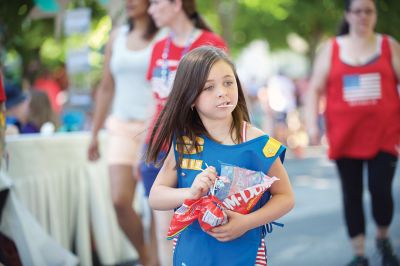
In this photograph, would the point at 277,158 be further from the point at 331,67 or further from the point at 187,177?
the point at 331,67

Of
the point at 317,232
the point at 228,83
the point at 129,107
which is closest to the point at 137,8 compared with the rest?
the point at 129,107

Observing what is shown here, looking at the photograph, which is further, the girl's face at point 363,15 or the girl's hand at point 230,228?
the girl's face at point 363,15

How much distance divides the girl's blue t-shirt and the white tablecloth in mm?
2748

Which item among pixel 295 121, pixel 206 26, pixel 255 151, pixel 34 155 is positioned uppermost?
pixel 206 26

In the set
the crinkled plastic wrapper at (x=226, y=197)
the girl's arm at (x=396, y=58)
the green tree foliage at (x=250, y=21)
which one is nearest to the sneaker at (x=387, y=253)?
the girl's arm at (x=396, y=58)

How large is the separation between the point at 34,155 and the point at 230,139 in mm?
3149

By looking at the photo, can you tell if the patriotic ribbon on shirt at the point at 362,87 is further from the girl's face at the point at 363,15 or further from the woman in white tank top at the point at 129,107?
the woman in white tank top at the point at 129,107

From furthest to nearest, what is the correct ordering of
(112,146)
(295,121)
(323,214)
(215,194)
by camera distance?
(295,121) < (323,214) < (112,146) < (215,194)

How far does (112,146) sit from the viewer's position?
17.8ft

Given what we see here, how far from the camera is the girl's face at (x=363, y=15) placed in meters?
5.50

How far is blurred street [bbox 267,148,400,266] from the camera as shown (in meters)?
6.47

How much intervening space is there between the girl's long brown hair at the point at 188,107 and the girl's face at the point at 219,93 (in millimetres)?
23

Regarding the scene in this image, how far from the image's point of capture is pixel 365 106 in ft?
17.9

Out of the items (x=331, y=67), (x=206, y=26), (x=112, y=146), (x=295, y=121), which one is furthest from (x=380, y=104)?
(x=295, y=121)
